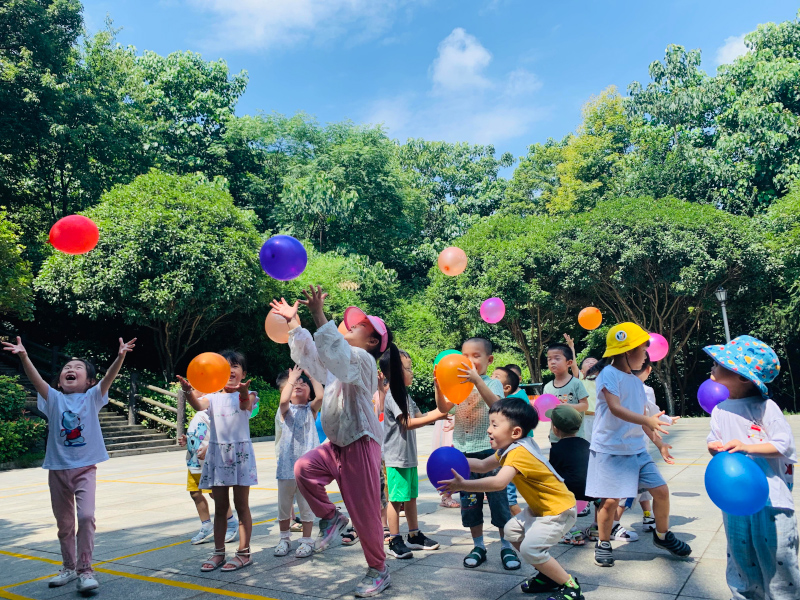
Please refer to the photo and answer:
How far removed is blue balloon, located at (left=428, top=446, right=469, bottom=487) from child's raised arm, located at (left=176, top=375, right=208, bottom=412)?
1906 millimetres

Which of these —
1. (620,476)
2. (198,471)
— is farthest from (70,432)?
(620,476)

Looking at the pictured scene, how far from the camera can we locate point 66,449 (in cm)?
409

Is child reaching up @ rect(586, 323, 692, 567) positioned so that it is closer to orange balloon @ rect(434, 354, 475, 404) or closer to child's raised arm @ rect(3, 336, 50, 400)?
orange balloon @ rect(434, 354, 475, 404)

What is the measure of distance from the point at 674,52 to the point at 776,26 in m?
6.57

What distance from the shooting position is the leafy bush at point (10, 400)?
12.9 meters

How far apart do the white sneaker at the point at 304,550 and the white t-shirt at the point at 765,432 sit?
9.71 feet

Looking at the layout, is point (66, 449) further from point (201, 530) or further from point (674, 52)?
point (674, 52)

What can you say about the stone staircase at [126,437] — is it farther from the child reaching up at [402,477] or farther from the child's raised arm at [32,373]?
the child reaching up at [402,477]

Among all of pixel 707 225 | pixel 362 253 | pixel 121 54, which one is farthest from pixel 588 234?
pixel 121 54

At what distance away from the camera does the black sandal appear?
13.7 feet

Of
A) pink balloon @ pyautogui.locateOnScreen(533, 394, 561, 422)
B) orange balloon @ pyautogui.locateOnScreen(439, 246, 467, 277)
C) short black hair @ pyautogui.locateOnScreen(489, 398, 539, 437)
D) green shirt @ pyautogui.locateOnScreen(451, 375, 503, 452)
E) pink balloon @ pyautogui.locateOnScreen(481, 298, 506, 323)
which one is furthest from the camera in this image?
Answer: pink balloon @ pyautogui.locateOnScreen(481, 298, 506, 323)

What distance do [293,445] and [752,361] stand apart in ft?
11.0

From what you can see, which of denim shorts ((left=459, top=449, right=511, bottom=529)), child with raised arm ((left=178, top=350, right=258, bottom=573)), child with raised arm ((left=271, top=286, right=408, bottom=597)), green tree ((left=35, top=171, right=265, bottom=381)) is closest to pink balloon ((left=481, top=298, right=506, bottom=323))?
denim shorts ((left=459, top=449, right=511, bottom=529))

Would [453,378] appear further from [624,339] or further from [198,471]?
[198,471]
